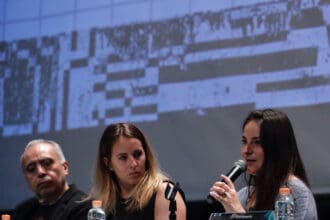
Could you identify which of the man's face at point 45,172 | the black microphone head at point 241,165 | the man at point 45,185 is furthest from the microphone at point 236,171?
the man's face at point 45,172

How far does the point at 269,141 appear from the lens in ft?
8.43

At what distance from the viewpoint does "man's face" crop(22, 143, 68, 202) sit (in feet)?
10.7

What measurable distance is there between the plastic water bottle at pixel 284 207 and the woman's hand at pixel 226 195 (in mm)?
134

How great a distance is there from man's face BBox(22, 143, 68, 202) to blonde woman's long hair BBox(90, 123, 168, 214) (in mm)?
295

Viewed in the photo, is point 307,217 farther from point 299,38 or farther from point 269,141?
point 299,38

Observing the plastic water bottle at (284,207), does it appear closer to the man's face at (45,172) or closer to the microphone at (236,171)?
the microphone at (236,171)

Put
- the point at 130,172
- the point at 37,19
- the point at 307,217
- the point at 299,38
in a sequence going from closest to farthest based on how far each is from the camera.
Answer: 1. the point at 307,217
2. the point at 130,172
3. the point at 299,38
4. the point at 37,19

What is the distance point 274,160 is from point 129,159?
1.92ft

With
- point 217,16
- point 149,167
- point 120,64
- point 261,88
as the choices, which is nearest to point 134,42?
point 120,64

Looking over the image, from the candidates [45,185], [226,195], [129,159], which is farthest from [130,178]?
[226,195]

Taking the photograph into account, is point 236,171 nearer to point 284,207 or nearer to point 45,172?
point 284,207

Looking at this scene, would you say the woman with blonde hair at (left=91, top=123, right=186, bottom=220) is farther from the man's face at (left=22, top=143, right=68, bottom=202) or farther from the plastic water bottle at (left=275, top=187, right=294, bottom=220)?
the plastic water bottle at (left=275, top=187, right=294, bottom=220)

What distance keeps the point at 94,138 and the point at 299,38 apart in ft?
3.77

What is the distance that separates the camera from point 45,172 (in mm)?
3279
